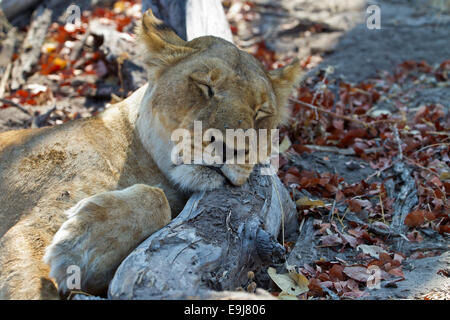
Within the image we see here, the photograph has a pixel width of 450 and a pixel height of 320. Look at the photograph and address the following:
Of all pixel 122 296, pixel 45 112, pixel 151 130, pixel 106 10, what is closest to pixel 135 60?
pixel 45 112

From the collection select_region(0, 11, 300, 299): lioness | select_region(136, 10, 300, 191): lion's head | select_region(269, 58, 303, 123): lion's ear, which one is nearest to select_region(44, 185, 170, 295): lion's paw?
select_region(0, 11, 300, 299): lioness

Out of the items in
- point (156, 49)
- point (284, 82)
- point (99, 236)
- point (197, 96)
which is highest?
point (156, 49)

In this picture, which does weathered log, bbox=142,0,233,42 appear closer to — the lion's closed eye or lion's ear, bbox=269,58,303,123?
lion's ear, bbox=269,58,303,123

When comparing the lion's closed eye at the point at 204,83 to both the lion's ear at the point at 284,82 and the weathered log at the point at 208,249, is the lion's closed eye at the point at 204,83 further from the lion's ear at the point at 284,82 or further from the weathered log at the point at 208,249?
the lion's ear at the point at 284,82

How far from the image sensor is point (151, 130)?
11.0ft

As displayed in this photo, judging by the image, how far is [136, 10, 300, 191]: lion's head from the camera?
122 inches

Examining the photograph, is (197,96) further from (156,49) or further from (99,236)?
(99,236)

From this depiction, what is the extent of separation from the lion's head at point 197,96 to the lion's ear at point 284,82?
19 centimetres

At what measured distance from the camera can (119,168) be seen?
329 centimetres

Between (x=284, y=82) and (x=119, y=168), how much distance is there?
1450mm

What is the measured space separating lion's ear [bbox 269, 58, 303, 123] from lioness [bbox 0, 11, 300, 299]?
19 mm

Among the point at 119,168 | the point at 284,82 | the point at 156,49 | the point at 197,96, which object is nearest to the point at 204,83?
the point at 197,96

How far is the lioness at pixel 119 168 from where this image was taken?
2.58m

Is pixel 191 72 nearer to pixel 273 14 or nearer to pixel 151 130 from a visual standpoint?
pixel 151 130
